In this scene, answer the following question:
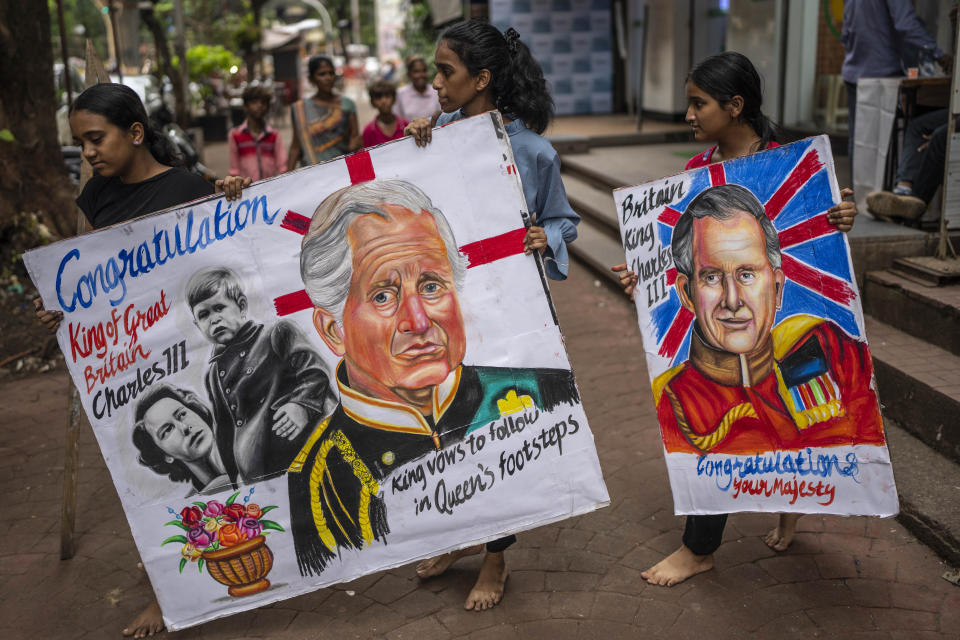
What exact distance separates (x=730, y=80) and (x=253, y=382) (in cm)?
191

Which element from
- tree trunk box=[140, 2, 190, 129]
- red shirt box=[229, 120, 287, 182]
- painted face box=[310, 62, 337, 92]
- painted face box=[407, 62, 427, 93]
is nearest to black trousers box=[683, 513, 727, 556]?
painted face box=[310, 62, 337, 92]

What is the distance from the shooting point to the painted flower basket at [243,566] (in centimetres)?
285

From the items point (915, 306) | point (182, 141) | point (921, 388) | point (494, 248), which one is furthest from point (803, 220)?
point (182, 141)

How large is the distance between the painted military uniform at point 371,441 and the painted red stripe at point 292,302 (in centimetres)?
24

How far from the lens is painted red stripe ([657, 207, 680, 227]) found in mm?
2939

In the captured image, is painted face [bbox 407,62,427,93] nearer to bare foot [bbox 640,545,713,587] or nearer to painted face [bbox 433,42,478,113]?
painted face [bbox 433,42,478,113]

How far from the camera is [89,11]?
4200 cm

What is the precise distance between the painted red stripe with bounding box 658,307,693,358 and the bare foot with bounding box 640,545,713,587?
30.2 inches

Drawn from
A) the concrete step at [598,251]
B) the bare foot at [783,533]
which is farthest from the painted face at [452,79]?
the concrete step at [598,251]

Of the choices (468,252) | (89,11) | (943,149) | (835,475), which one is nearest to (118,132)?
(468,252)

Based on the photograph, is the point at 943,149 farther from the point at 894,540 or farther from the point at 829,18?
the point at 829,18

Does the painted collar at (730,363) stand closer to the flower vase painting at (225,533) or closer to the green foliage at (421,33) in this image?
the flower vase painting at (225,533)

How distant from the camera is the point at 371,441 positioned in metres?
2.85

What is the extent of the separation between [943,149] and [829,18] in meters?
4.23
